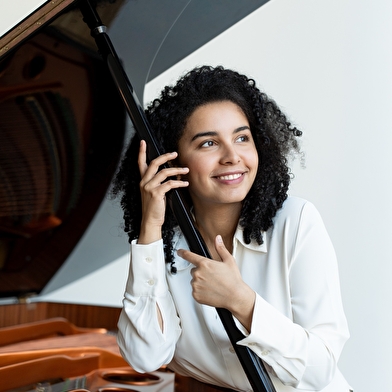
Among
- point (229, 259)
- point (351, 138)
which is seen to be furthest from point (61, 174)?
point (351, 138)

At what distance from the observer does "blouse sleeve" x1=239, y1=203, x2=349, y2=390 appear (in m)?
1.35

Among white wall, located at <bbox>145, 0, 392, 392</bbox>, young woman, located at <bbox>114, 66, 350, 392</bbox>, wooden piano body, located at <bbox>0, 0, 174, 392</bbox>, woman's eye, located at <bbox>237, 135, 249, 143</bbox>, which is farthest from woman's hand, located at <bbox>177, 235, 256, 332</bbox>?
white wall, located at <bbox>145, 0, 392, 392</bbox>

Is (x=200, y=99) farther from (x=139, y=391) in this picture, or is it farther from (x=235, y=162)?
(x=139, y=391)

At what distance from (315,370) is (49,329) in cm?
145

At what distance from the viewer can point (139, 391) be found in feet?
6.36

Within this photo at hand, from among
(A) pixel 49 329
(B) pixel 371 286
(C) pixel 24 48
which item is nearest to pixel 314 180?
(B) pixel 371 286

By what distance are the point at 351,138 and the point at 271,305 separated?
224cm

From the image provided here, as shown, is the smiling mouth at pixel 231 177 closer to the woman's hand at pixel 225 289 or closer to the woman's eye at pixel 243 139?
the woman's eye at pixel 243 139

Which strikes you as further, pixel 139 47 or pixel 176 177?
pixel 139 47

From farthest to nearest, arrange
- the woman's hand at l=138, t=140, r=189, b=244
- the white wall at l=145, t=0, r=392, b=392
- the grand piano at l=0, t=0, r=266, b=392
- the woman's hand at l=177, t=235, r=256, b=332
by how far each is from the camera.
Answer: the white wall at l=145, t=0, r=392, b=392 → the grand piano at l=0, t=0, r=266, b=392 → the woman's hand at l=138, t=140, r=189, b=244 → the woman's hand at l=177, t=235, r=256, b=332

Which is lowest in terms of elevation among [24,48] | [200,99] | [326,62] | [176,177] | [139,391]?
[139,391]

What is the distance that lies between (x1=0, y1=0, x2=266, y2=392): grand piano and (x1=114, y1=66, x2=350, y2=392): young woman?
0.60ft

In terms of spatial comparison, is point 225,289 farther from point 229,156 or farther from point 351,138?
point 351,138

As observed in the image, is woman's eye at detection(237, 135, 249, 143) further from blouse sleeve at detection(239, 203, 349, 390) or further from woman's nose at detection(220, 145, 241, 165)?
blouse sleeve at detection(239, 203, 349, 390)
